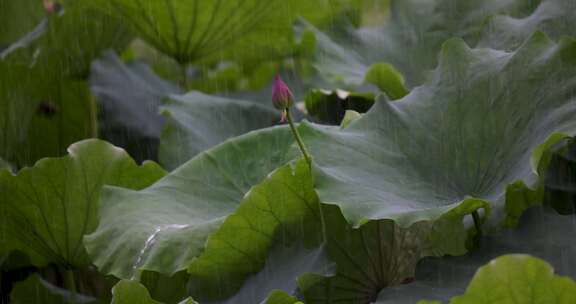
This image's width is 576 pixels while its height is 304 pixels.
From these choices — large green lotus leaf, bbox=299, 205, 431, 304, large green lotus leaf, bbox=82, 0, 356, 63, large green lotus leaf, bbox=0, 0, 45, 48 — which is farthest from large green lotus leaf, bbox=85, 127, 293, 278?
large green lotus leaf, bbox=0, 0, 45, 48

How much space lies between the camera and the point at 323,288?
1525mm

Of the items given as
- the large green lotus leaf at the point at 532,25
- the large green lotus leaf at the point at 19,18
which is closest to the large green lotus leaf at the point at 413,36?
the large green lotus leaf at the point at 532,25

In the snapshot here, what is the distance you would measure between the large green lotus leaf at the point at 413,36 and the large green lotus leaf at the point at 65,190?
1.74 ft

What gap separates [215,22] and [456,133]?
92cm

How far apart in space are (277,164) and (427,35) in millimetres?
603

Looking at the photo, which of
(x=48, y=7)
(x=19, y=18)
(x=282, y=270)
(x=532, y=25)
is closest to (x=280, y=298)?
(x=282, y=270)

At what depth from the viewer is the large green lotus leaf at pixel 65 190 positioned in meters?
1.90

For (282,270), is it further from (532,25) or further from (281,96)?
(532,25)

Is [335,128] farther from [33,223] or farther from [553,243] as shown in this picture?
[33,223]

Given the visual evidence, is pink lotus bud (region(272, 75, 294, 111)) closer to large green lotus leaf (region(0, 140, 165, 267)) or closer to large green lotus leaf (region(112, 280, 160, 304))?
large green lotus leaf (region(112, 280, 160, 304))

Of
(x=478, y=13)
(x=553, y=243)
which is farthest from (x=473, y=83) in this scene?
(x=478, y=13)

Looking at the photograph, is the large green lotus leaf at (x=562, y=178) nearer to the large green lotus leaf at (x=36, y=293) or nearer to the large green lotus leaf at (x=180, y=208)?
the large green lotus leaf at (x=180, y=208)

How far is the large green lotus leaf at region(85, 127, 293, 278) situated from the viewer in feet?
5.28

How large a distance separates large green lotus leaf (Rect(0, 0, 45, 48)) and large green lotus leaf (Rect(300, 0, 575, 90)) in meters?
1.06
